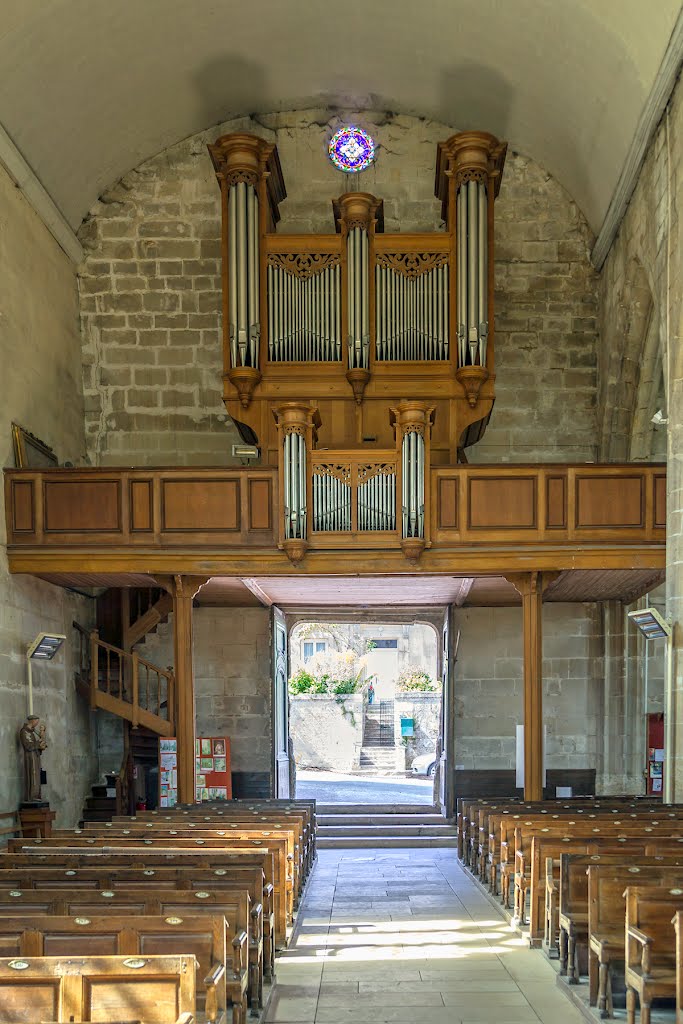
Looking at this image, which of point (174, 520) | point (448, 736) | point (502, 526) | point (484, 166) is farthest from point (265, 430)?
point (448, 736)

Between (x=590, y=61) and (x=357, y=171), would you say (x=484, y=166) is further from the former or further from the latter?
(x=357, y=171)

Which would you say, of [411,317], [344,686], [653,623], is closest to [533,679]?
[653,623]

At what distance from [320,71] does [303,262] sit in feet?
11.6

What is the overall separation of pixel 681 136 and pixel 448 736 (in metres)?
9.37

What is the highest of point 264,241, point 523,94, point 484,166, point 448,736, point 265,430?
point 523,94

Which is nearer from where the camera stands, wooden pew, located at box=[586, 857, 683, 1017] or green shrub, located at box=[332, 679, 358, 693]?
wooden pew, located at box=[586, 857, 683, 1017]

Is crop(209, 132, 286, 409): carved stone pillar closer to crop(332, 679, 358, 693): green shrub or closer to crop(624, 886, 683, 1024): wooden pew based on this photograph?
crop(624, 886, 683, 1024): wooden pew

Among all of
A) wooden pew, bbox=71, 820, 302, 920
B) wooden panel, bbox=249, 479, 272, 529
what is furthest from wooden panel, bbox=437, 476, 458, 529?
wooden pew, bbox=71, 820, 302, 920

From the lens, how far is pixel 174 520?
13.3m

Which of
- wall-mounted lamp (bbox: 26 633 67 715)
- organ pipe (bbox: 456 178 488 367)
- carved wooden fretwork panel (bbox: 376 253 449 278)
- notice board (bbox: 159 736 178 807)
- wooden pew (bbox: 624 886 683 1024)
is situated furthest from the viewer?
notice board (bbox: 159 736 178 807)

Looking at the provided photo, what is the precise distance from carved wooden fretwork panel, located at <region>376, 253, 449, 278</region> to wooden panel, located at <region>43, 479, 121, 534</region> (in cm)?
474

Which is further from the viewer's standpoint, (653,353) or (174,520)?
(653,353)

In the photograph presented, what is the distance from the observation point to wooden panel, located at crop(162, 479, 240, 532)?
43.5 ft

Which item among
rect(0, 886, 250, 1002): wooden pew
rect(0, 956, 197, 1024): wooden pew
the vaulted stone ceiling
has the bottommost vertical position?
rect(0, 886, 250, 1002): wooden pew
